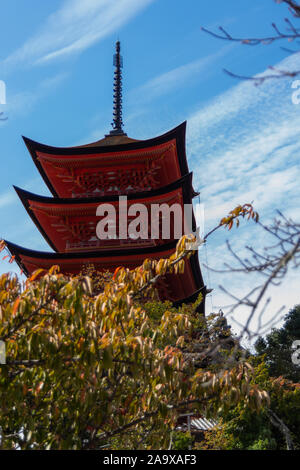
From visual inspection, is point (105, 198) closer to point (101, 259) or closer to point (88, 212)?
point (88, 212)

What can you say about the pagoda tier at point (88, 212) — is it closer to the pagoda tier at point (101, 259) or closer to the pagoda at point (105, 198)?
the pagoda at point (105, 198)

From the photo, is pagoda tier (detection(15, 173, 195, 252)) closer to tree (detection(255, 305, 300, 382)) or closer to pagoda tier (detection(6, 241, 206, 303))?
pagoda tier (detection(6, 241, 206, 303))

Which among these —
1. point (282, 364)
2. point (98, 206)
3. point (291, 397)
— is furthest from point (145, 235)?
point (282, 364)

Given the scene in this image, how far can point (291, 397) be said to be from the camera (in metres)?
11.1

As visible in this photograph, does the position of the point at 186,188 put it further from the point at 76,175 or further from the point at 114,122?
the point at 114,122

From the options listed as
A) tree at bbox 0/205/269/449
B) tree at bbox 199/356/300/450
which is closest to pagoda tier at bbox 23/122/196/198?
tree at bbox 199/356/300/450

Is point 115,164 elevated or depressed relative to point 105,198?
elevated

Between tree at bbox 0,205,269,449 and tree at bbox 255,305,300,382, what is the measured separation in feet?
66.3

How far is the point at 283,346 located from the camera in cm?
2830

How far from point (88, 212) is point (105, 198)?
1131mm

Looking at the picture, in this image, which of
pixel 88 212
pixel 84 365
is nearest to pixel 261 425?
pixel 84 365

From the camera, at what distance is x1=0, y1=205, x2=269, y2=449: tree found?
451 cm
